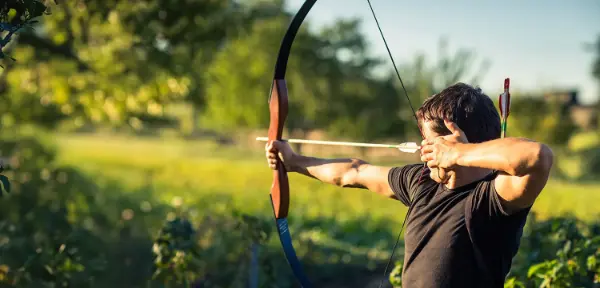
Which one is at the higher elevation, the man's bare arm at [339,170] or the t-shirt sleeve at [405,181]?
the t-shirt sleeve at [405,181]

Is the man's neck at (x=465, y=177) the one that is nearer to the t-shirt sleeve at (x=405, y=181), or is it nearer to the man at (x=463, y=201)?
the man at (x=463, y=201)

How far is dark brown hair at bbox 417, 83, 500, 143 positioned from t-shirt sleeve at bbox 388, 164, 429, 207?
28 cm

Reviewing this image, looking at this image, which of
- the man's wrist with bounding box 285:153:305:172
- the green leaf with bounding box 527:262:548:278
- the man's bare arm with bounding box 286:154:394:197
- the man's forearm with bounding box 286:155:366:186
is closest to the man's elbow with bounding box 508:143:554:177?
the man's bare arm with bounding box 286:154:394:197

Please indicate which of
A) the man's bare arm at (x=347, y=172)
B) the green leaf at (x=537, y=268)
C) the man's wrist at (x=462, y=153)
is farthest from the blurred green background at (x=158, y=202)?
the man's wrist at (x=462, y=153)

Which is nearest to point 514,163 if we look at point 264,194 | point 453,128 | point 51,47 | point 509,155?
point 509,155

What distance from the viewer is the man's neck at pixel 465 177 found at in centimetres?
220

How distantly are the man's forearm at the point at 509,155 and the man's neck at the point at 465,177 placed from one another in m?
0.17

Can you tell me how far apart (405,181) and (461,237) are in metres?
0.37

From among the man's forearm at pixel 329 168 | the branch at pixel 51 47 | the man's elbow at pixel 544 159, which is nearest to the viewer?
the man's elbow at pixel 544 159

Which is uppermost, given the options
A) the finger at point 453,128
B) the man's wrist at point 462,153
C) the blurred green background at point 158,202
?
the finger at point 453,128

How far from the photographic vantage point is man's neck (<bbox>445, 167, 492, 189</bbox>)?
7.23 ft

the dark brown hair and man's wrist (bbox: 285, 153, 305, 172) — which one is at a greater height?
the dark brown hair

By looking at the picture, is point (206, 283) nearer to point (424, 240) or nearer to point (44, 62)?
point (424, 240)

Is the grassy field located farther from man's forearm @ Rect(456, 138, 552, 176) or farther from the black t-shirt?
man's forearm @ Rect(456, 138, 552, 176)
